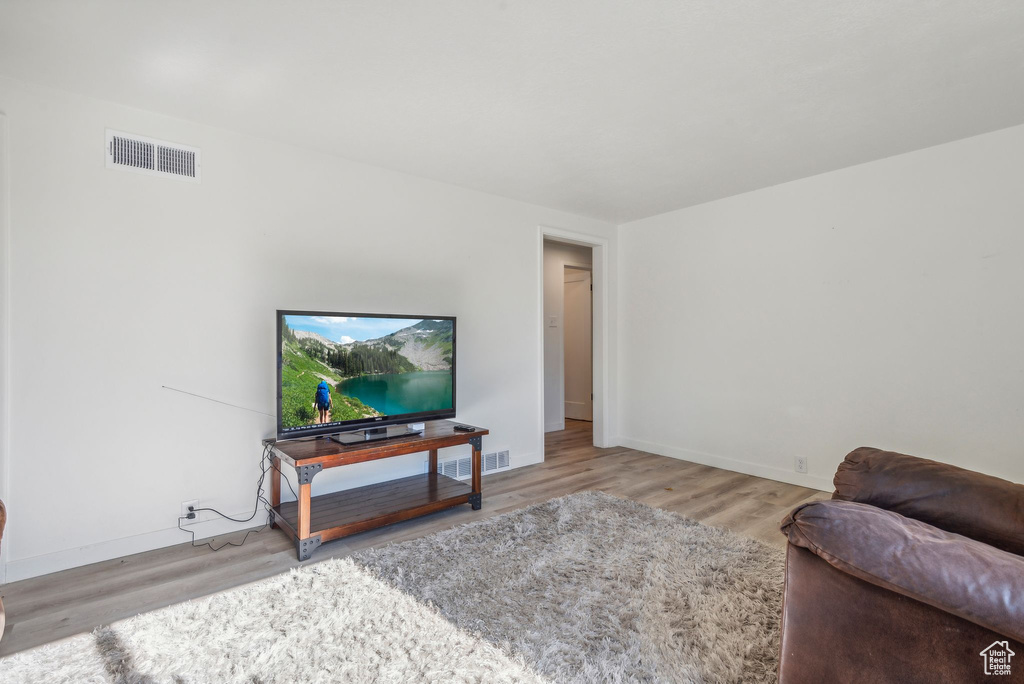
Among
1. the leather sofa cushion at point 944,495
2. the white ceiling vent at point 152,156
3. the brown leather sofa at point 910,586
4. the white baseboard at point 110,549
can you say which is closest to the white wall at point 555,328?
the white baseboard at point 110,549

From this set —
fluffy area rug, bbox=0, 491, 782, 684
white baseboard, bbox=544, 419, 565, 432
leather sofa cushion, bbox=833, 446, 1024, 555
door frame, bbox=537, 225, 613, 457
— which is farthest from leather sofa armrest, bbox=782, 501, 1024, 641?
white baseboard, bbox=544, 419, 565, 432

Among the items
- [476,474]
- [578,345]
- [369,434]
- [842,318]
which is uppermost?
[842,318]

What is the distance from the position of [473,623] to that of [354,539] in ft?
3.74

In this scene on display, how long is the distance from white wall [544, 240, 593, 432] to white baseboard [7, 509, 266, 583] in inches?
154

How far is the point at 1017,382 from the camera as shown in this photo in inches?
111

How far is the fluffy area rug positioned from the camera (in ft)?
5.29

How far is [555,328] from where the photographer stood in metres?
6.24

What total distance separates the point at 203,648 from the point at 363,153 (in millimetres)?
2803

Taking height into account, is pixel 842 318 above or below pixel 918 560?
above

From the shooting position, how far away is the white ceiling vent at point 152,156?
251 cm

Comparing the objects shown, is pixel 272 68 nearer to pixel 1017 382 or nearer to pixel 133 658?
pixel 133 658

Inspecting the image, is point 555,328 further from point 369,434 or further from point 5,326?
point 5,326

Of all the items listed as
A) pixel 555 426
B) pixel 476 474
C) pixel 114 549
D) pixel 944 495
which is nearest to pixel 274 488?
pixel 114 549

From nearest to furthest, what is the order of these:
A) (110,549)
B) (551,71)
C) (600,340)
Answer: (551,71) < (110,549) < (600,340)
